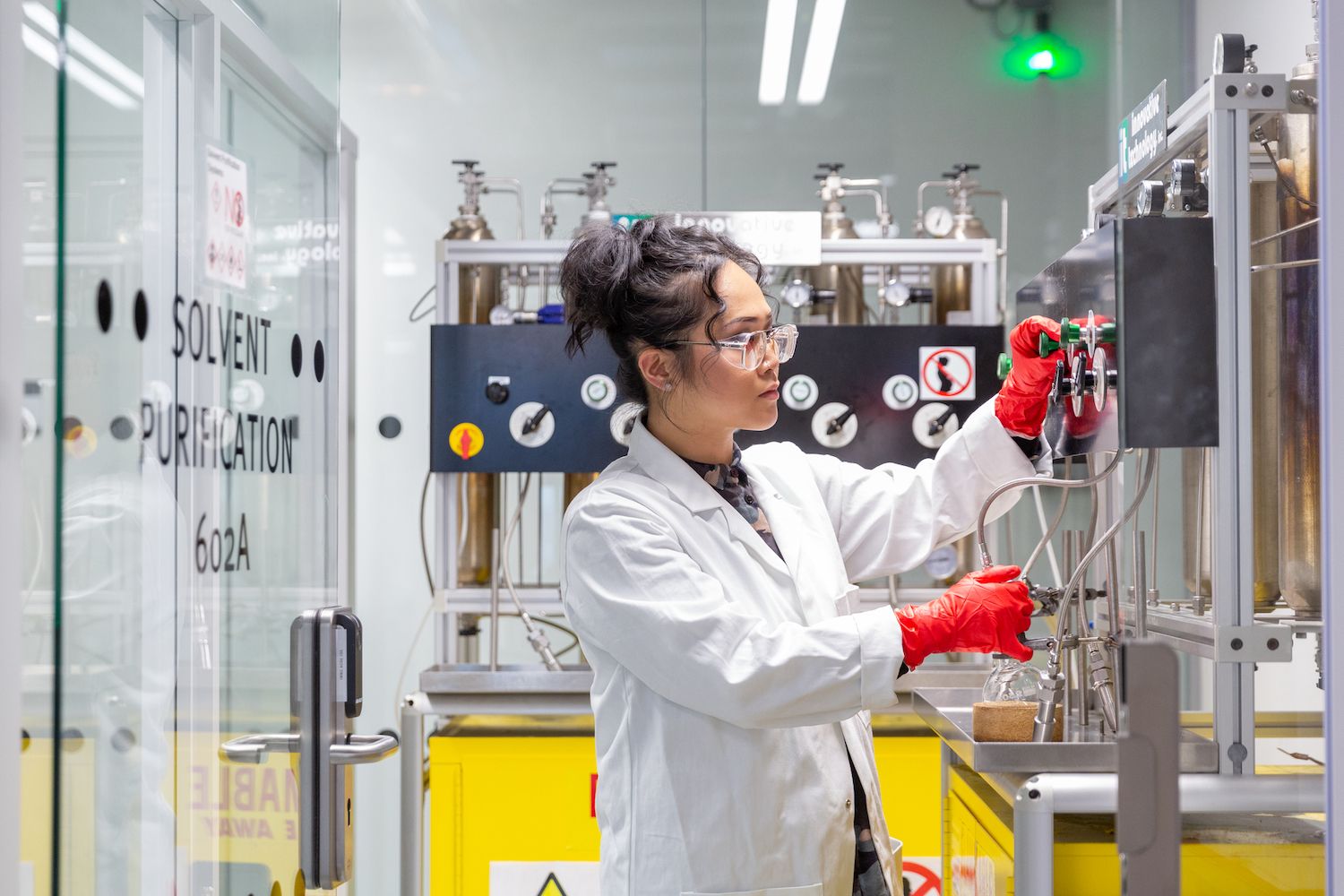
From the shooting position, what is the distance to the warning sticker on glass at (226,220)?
1235 mm

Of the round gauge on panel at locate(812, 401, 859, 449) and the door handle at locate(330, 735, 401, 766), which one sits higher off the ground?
the round gauge on panel at locate(812, 401, 859, 449)

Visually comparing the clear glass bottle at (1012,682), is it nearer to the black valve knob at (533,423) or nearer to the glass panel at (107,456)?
the glass panel at (107,456)

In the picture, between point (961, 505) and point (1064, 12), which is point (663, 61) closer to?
point (1064, 12)

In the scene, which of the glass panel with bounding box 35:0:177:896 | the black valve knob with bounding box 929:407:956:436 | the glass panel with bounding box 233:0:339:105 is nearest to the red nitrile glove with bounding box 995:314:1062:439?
the black valve knob with bounding box 929:407:956:436

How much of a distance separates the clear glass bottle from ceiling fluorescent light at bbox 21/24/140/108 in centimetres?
111

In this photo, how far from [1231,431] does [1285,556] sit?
172 millimetres

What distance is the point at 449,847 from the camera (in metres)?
2.33

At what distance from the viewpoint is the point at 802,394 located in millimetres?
2486

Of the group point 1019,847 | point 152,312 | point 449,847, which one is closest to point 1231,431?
point 1019,847

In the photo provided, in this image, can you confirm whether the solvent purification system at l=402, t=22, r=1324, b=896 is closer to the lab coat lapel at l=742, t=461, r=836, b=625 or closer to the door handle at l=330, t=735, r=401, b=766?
the lab coat lapel at l=742, t=461, r=836, b=625

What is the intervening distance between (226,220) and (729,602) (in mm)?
702

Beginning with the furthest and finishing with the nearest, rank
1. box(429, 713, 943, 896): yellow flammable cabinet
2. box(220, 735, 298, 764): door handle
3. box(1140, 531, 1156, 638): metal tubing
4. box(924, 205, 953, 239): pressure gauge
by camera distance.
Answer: box(924, 205, 953, 239): pressure gauge, box(429, 713, 943, 896): yellow flammable cabinet, box(1140, 531, 1156, 638): metal tubing, box(220, 735, 298, 764): door handle

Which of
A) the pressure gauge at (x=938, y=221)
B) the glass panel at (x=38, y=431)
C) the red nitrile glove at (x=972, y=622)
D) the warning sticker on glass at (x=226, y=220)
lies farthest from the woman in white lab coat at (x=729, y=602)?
the pressure gauge at (x=938, y=221)

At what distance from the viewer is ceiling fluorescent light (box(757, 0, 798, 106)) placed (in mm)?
3322
